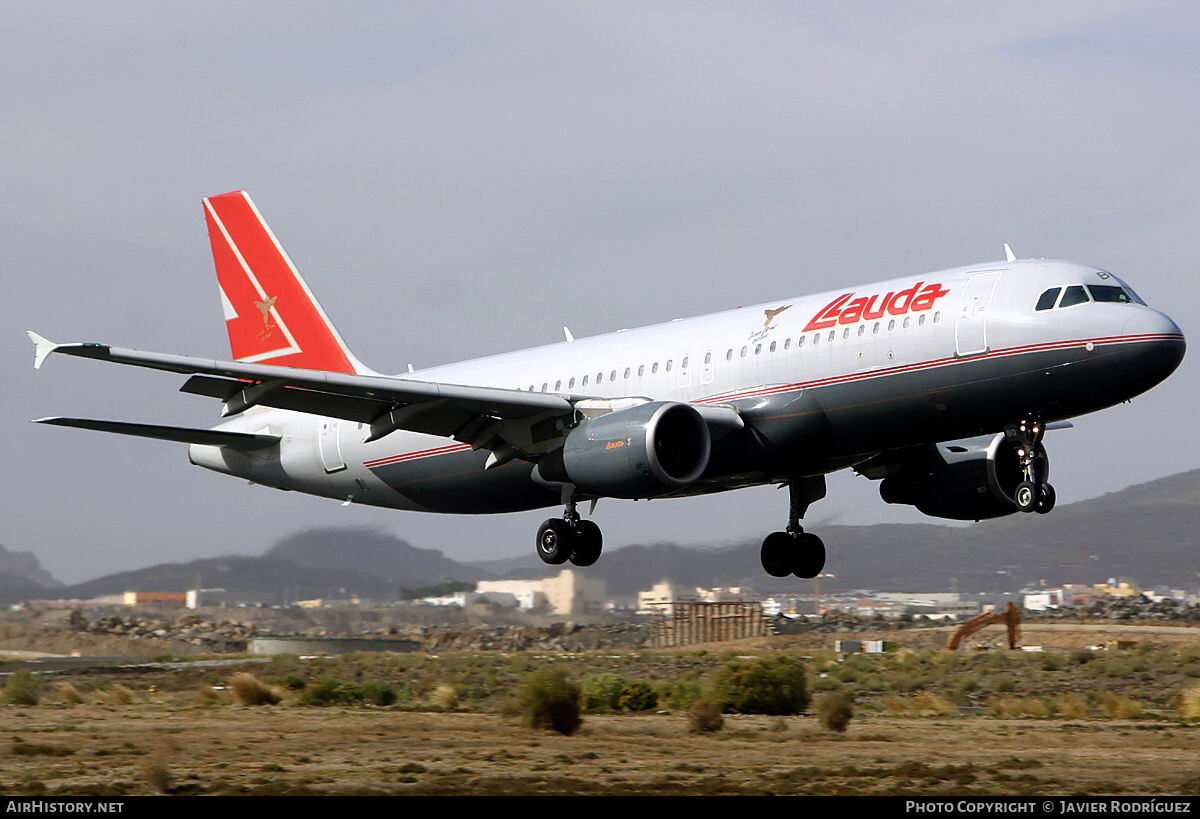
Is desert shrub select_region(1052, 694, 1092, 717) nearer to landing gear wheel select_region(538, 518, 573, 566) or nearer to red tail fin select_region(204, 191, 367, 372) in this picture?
landing gear wheel select_region(538, 518, 573, 566)

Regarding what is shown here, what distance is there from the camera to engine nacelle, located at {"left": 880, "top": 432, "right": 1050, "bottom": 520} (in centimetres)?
3017

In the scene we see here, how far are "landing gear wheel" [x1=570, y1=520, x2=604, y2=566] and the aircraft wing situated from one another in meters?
1.95

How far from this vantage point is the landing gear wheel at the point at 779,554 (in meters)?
32.6

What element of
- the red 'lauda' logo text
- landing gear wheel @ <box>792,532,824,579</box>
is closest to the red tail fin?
landing gear wheel @ <box>792,532,824,579</box>

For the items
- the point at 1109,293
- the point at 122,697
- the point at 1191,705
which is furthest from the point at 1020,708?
the point at 122,697

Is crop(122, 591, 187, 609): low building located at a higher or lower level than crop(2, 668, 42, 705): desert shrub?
higher

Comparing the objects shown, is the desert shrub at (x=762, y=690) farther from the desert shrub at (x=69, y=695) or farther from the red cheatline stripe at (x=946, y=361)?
the desert shrub at (x=69, y=695)

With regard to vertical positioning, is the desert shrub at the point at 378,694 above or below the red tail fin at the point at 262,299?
below

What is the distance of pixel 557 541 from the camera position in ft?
99.6

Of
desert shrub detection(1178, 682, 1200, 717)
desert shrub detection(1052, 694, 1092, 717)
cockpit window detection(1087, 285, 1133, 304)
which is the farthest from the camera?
desert shrub detection(1052, 694, 1092, 717)

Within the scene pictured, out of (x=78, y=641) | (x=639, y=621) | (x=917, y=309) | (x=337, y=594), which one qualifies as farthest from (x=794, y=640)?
(x=917, y=309)

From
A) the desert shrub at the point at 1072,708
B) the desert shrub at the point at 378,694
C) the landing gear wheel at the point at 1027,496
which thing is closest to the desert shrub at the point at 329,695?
the desert shrub at the point at 378,694

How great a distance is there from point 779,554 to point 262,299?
1544 centimetres

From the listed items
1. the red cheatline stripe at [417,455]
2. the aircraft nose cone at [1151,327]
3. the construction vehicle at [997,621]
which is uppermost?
the aircraft nose cone at [1151,327]
